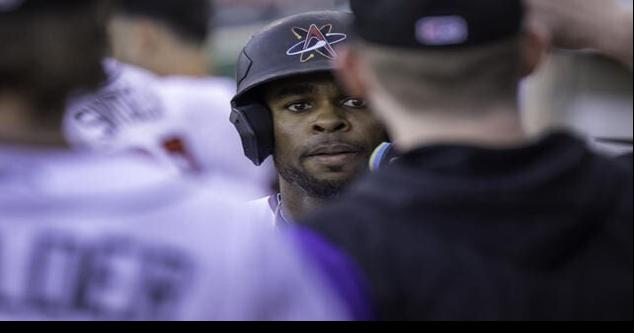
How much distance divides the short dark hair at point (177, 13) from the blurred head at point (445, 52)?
3481mm

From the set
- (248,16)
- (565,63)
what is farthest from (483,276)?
(248,16)

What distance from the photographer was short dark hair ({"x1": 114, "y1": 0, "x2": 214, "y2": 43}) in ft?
18.0

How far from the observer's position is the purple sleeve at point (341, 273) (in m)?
1.91

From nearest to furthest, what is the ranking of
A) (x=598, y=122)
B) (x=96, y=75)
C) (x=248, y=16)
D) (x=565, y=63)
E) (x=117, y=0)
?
1. (x=96, y=75)
2. (x=117, y=0)
3. (x=598, y=122)
4. (x=565, y=63)
5. (x=248, y=16)

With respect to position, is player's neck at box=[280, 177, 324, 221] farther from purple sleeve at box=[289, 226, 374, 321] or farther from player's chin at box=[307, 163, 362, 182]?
purple sleeve at box=[289, 226, 374, 321]

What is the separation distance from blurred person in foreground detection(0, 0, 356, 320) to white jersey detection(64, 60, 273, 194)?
173 centimetres

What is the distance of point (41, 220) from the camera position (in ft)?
5.84

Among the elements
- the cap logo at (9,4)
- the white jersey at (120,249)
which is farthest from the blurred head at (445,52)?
the cap logo at (9,4)

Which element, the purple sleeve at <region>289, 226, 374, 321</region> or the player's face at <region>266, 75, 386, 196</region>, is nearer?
the purple sleeve at <region>289, 226, 374, 321</region>

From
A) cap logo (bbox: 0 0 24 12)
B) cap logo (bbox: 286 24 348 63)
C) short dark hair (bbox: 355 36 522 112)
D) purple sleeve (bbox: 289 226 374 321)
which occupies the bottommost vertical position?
purple sleeve (bbox: 289 226 374 321)

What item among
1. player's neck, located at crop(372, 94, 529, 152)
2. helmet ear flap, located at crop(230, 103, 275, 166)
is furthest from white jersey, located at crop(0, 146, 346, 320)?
helmet ear flap, located at crop(230, 103, 275, 166)

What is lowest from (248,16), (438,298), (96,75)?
(438,298)

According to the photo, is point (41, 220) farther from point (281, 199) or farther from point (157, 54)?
point (157, 54)

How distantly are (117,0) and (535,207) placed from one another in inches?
154
